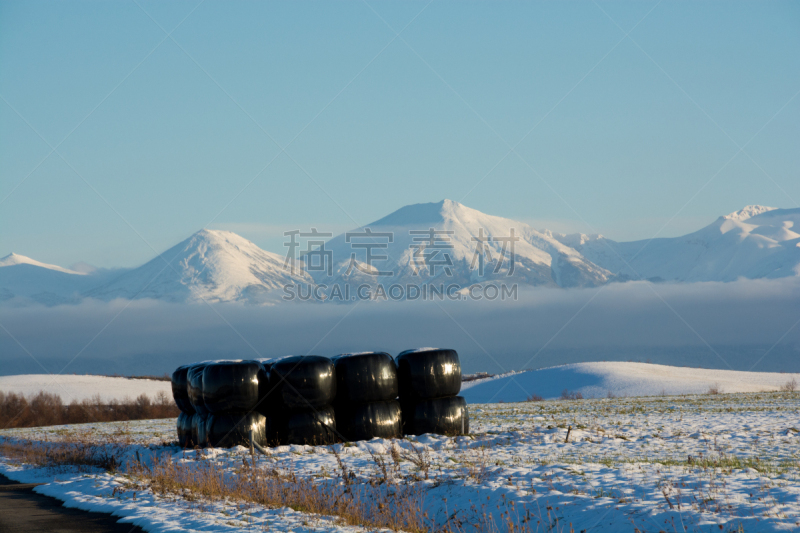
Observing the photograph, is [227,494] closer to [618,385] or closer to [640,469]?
[640,469]

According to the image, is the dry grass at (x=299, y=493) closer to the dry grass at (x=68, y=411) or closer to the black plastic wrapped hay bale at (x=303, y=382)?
the black plastic wrapped hay bale at (x=303, y=382)

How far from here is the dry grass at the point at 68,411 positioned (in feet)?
198

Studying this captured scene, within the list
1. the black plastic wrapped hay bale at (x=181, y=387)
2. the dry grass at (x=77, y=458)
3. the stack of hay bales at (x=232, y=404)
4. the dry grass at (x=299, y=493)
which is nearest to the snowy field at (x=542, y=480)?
the dry grass at (x=299, y=493)

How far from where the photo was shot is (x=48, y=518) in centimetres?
1001

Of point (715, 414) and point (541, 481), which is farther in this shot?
point (715, 414)

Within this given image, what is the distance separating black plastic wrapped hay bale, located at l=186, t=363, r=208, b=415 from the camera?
1691 centimetres

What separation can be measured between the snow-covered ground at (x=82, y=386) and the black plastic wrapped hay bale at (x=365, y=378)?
64505mm

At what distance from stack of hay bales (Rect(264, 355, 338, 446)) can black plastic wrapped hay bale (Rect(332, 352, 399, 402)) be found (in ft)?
0.98

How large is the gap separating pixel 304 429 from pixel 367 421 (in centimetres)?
151

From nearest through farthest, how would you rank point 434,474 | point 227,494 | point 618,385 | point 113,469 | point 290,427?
point 227,494, point 434,474, point 113,469, point 290,427, point 618,385

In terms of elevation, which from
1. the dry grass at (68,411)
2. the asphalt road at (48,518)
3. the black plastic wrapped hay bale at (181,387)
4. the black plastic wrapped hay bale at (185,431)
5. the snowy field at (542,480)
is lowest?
the dry grass at (68,411)

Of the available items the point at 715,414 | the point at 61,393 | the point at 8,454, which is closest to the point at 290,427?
the point at 8,454

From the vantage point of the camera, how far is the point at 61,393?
258ft

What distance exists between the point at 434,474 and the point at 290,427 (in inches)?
217
